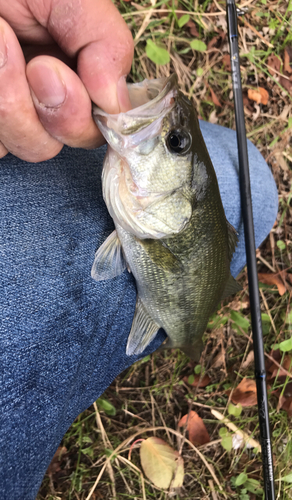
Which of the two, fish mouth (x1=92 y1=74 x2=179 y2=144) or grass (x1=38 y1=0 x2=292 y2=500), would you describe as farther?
grass (x1=38 y1=0 x2=292 y2=500)

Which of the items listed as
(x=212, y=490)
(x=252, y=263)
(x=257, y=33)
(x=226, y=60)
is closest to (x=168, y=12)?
A: (x=226, y=60)

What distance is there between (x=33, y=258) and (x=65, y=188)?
26 centimetres

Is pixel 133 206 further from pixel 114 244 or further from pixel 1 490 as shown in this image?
pixel 1 490

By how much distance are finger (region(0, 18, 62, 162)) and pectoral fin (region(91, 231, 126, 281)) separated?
0.35 metres

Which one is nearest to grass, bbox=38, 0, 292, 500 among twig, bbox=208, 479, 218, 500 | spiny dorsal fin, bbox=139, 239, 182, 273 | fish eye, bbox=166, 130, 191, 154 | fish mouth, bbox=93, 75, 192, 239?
twig, bbox=208, 479, 218, 500

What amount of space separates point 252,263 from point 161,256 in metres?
0.51

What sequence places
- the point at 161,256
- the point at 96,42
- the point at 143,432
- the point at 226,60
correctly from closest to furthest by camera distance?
the point at 96,42 < the point at 161,256 < the point at 143,432 < the point at 226,60

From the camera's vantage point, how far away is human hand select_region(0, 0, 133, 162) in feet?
2.22

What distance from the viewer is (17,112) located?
0.69 m

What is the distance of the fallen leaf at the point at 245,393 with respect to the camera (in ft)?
6.02

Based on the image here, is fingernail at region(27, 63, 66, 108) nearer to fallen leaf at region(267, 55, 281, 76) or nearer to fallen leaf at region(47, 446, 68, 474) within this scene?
fallen leaf at region(47, 446, 68, 474)

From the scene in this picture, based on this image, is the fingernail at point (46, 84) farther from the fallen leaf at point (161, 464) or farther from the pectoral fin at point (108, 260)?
the fallen leaf at point (161, 464)

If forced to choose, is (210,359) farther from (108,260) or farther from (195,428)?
(108,260)

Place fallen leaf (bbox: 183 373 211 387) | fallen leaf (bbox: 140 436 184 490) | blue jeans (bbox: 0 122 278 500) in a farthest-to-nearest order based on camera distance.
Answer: fallen leaf (bbox: 183 373 211 387), fallen leaf (bbox: 140 436 184 490), blue jeans (bbox: 0 122 278 500)
